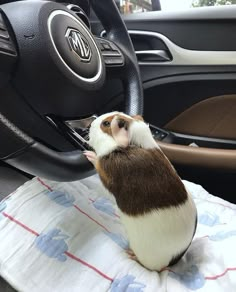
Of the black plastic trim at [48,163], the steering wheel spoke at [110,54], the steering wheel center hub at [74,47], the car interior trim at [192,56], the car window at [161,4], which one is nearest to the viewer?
the black plastic trim at [48,163]

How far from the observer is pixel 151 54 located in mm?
1455

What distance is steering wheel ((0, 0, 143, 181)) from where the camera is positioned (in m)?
0.64

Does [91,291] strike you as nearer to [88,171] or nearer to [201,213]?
[88,171]

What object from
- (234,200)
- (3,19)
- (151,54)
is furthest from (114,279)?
(151,54)

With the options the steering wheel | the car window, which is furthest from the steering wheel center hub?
the car window

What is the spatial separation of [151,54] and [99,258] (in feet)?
2.91

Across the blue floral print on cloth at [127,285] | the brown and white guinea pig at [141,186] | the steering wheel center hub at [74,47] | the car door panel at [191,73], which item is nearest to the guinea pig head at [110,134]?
the brown and white guinea pig at [141,186]

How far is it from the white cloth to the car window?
935 mm

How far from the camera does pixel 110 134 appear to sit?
714mm

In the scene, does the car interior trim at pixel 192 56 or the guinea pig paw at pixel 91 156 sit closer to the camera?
the guinea pig paw at pixel 91 156

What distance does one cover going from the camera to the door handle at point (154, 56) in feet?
4.73

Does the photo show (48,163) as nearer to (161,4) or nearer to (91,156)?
(91,156)

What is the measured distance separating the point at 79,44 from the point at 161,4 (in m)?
0.98

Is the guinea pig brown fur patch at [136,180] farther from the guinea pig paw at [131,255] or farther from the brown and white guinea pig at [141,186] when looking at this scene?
the guinea pig paw at [131,255]
